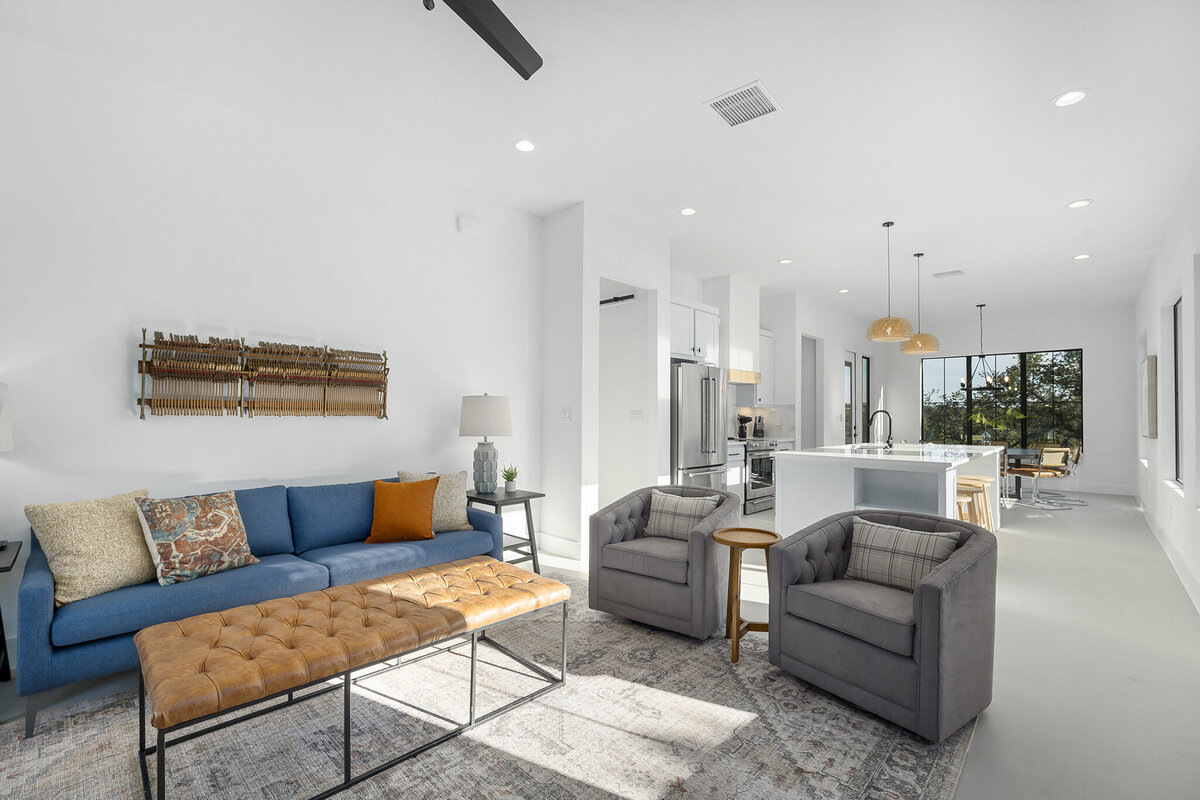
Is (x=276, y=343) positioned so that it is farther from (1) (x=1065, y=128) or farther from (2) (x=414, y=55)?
(1) (x=1065, y=128)

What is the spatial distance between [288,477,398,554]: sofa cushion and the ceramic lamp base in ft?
2.49

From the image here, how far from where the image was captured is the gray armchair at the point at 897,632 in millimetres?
2113

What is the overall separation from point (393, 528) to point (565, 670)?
1411mm

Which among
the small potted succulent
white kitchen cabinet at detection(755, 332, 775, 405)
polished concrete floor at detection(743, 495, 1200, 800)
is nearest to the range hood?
white kitchen cabinet at detection(755, 332, 775, 405)

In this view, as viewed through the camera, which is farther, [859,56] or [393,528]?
[393,528]

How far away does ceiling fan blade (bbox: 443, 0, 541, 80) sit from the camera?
7.00 ft

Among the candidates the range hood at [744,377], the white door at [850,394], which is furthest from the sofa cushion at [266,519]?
the white door at [850,394]

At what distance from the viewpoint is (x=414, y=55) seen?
113 inches

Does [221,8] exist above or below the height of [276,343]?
above

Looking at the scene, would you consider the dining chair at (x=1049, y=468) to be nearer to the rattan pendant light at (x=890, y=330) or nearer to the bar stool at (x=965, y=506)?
the bar stool at (x=965, y=506)

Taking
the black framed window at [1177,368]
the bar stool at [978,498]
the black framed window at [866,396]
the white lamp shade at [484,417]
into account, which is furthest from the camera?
the black framed window at [866,396]

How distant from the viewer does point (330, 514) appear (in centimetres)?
342

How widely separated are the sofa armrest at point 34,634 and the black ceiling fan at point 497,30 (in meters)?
2.62

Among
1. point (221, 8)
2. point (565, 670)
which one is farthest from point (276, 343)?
point (565, 670)
